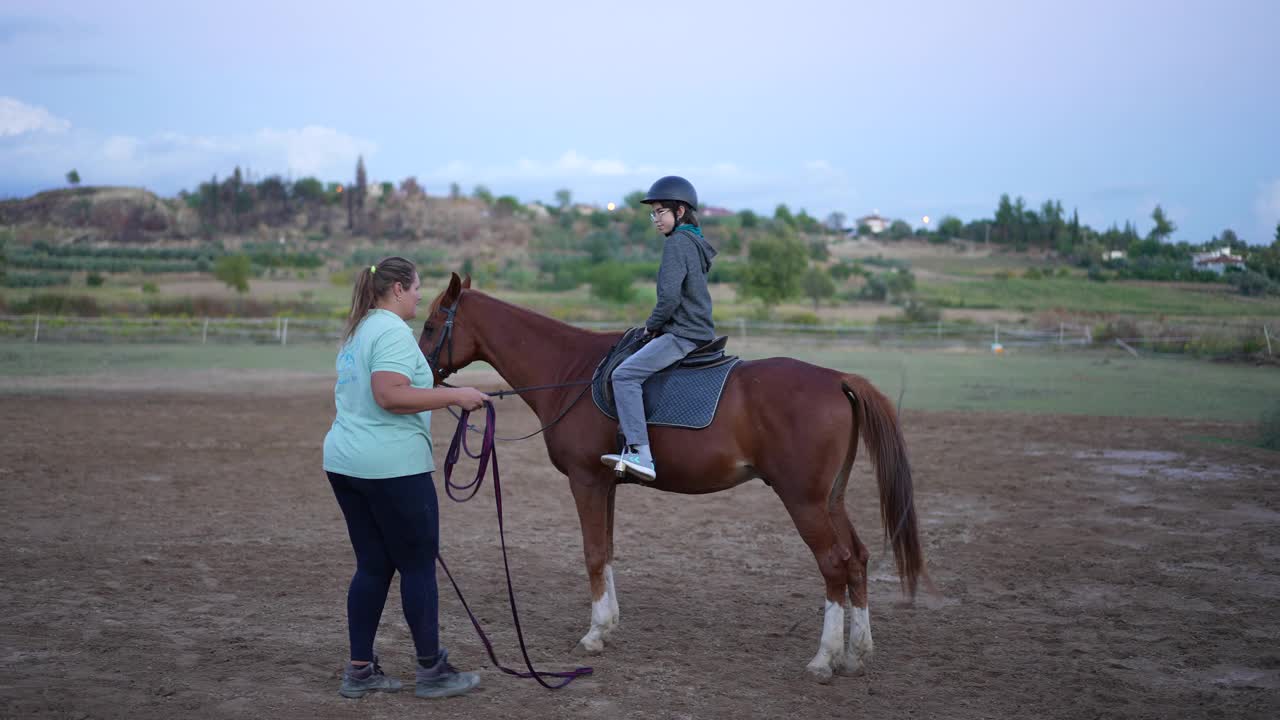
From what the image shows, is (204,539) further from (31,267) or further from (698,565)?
(31,267)

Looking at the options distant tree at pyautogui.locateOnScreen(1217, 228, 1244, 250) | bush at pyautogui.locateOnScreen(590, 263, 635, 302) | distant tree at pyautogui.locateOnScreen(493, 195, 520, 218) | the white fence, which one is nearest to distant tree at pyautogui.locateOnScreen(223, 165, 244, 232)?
distant tree at pyautogui.locateOnScreen(493, 195, 520, 218)

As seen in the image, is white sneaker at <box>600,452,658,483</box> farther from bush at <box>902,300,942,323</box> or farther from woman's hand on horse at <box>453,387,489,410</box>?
bush at <box>902,300,942,323</box>

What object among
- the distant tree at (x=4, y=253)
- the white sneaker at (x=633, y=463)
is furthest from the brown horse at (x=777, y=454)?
the distant tree at (x=4, y=253)

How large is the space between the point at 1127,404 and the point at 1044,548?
1255cm

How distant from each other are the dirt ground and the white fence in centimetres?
2131

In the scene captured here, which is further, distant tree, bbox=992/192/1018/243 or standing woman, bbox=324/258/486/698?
distant tree, bbox=992/192/1018/243

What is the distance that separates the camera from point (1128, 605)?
20.7 ft

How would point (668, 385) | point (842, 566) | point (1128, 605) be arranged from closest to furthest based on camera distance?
point (842, 566) → point (668, 385) → point (1128, 605)

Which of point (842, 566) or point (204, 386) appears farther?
point (204, 386)

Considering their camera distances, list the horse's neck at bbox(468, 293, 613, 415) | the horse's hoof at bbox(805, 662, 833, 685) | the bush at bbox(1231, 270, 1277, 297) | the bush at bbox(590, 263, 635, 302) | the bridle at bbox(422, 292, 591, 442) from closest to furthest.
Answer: the horse's hoof at bbox(805, 662, 833, 685) → the bridle at bbox(422, 292, 591, 442) → the horse's neck at bbox(468, 293, 613, 415) → the bush at bbox(1231, 270, 1277, 297) → the bush at bbox(590, 263, 635, 302)

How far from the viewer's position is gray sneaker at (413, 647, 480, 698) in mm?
4586

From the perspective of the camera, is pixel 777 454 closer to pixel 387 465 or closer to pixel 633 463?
pixel 633 463

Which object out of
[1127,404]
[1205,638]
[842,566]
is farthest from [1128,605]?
[1127,404]

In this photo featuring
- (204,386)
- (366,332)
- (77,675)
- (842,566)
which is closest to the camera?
(366,332)
